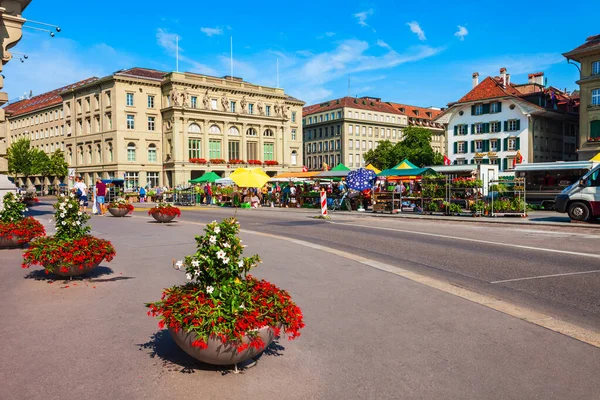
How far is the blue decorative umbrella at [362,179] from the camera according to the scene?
2919 centimetres

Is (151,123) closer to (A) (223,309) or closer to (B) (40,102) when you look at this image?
(B) (40,102)

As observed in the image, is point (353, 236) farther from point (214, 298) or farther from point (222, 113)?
point (222, 113)

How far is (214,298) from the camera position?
4.27 meters

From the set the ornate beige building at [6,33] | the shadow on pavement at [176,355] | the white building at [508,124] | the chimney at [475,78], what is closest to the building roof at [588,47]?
the white building at [508,124]

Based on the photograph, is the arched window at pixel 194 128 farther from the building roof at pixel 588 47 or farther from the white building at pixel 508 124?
the building roof at pixel 588 47

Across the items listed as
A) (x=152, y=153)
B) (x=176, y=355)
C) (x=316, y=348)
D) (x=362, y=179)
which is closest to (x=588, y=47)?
(x=362, y=179)

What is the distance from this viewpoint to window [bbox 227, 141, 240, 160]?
253 ft

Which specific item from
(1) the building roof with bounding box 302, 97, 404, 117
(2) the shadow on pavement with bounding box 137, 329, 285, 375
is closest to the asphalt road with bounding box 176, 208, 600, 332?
(2) the shadow on pavement with bounding box 137, 329, 285, 375

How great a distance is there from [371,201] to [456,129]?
42.2 m

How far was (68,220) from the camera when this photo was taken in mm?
8273

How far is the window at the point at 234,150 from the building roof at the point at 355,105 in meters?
29.7

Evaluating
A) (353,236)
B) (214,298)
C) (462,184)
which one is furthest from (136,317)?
(462,184)

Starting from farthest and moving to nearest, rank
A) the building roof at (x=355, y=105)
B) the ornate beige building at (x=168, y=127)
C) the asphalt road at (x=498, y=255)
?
the building roof at (x=355, y=105)
the ornate beige building at (x=168, y=127)
the asphalt road at (x=498, y=255)

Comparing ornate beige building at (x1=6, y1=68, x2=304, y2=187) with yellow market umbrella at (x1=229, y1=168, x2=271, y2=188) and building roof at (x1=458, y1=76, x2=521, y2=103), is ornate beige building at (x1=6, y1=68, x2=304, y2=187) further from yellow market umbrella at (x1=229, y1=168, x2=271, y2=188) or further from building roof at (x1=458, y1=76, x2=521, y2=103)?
yellow market umbrella at (x1=229, y1=168, x2=271, y2=188)
